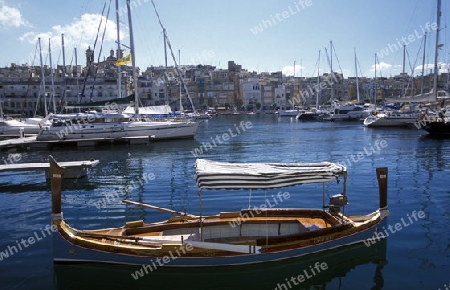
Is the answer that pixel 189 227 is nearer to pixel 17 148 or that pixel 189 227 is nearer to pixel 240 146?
pixel 240 146

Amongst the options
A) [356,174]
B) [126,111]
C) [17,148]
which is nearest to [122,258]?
[356,174]

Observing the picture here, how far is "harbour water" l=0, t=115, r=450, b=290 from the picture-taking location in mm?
9977

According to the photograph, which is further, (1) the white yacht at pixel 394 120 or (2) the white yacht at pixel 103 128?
(1) the white yacht at pixel 394 120

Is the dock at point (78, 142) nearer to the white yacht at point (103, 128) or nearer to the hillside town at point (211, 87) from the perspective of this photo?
the white yacht at point (103, 128)

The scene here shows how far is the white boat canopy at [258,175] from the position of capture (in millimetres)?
10133

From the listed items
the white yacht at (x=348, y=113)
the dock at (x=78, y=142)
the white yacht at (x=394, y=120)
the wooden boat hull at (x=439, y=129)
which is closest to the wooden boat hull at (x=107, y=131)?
the dock at (x=78, y=142)

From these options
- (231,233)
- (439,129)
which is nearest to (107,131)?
(231,233)

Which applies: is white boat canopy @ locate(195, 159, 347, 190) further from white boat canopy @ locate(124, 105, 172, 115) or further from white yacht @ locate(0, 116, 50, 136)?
white yacht @ locate(0, 116, 50, 136)

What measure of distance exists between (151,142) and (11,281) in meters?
33.2

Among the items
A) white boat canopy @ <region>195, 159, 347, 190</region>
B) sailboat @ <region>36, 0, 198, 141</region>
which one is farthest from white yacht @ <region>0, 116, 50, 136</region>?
white boat canopy @ <region>195, 159, 347, 190</region>

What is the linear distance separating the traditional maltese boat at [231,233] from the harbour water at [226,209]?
1.32 ft

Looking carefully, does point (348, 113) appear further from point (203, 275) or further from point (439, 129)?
point (203, 275)

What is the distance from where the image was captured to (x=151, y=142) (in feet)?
141

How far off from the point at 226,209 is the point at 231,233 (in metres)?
4.58
